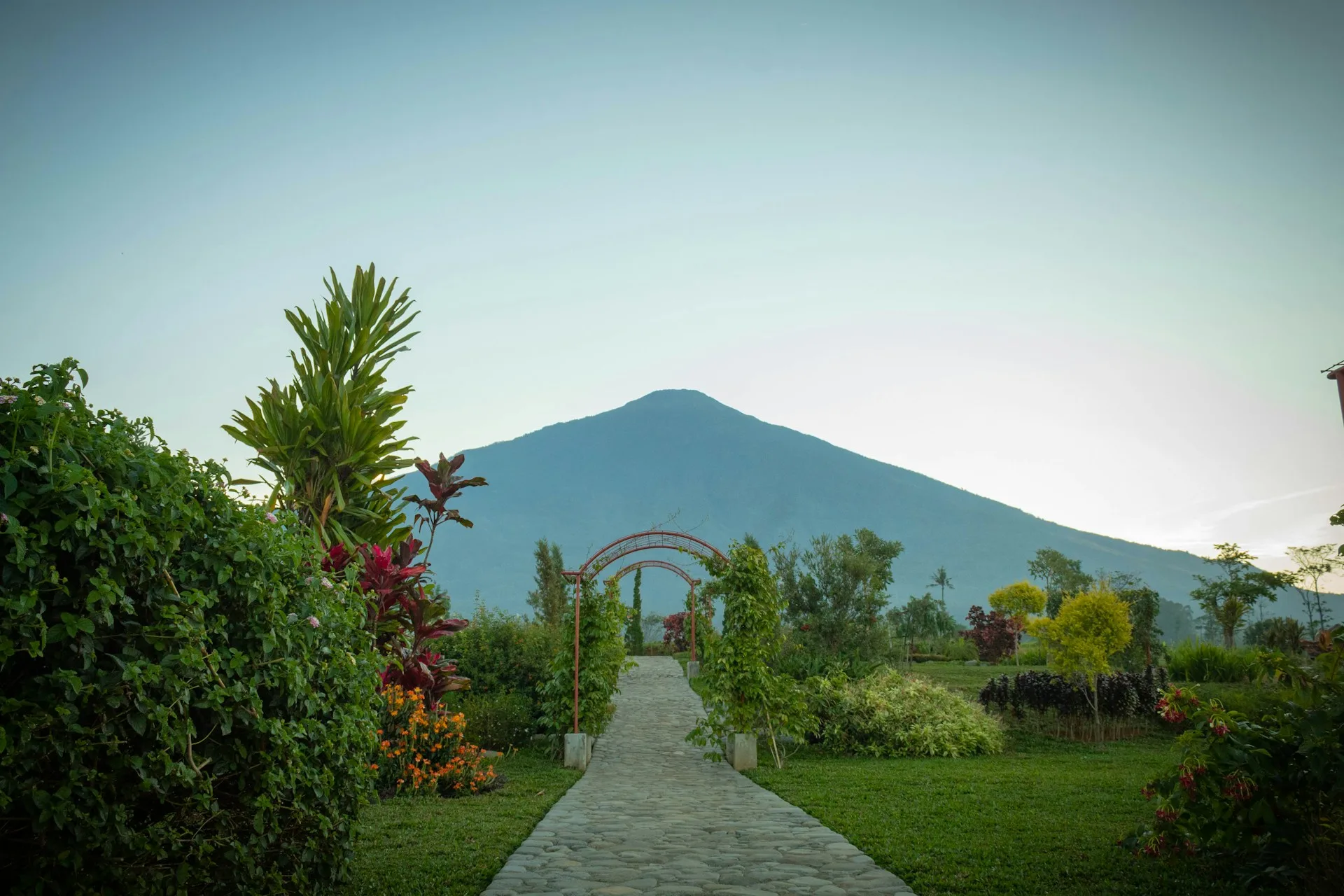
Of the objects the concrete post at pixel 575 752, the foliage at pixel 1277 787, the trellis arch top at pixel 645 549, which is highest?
the trellis arch top at pixel 645 549

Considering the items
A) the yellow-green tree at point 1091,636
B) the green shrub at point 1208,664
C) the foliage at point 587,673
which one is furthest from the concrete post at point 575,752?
the green shrub at point 1208,664

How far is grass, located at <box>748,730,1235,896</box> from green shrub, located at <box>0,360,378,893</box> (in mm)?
3574

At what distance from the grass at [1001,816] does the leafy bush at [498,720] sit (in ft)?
11.9

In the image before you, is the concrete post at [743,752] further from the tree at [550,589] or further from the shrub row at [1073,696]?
the tree at [550,589]

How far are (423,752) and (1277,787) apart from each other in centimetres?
A: 726

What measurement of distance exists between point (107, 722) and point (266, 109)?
11113 mm

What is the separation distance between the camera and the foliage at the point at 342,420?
666cm

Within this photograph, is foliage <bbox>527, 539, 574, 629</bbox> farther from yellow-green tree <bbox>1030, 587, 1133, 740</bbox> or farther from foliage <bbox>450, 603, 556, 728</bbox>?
yellow-green tree <bbox>1030, 587, 1133, 740</bbox>

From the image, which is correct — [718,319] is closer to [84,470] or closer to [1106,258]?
[1106,258]

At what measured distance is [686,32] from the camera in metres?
13.2

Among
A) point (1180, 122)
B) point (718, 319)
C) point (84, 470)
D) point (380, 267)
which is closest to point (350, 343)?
point (380, 267)

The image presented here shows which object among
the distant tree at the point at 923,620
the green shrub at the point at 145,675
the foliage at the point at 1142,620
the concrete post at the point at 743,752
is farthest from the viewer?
the distant tree at the point at 923,620

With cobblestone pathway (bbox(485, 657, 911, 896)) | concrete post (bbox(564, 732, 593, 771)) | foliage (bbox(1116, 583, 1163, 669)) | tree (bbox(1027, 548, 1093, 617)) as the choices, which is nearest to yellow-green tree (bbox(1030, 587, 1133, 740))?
cobblestone pathway (bbox(485, 657, 911, 896))

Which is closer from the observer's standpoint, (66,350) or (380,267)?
(66,350)
